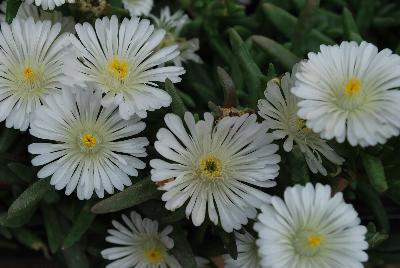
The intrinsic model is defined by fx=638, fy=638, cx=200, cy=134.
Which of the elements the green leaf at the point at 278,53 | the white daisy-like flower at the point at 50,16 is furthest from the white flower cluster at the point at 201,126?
the green leaf at the point at 278,53

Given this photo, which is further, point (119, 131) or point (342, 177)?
point (342, 177)

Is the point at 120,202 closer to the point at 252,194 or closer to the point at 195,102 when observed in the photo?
the point at 252,194

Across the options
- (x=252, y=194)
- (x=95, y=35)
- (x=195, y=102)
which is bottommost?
(x=252, y=194)

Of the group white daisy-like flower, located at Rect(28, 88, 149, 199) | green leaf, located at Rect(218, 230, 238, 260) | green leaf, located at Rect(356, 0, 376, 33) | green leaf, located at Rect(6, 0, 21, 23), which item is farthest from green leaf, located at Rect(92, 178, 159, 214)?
green leaf, located at Rect(356, 0, 376, 33)

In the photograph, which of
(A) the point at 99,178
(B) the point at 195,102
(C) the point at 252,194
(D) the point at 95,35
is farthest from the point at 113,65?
(B) the point at 195,102

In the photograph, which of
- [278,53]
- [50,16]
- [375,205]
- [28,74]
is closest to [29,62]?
[28,74]

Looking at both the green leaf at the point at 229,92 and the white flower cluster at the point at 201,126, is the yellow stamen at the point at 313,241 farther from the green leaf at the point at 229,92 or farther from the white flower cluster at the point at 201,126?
the green leaf at the point at 229,92

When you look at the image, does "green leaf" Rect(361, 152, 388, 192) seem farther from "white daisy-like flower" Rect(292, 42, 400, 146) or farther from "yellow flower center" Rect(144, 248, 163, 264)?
"yellow flower center" Rect(144, 248, 163, 264)
